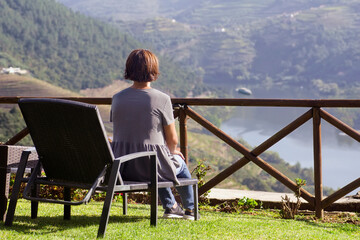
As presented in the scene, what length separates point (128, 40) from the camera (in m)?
119

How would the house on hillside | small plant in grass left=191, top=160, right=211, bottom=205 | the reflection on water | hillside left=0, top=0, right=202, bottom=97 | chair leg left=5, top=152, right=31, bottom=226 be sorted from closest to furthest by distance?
chair leg left=5, top=152, right=31, bottom=226 → small plant in grass left=191, top=160, right=211, bottom=205 → the house on hillside → the reflection on water → hillside left=0, top=0, right=202, bottom=97

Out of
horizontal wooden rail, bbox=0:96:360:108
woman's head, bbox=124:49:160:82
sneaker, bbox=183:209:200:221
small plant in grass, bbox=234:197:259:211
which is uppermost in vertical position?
woman's head, bbox=124:49:160:82

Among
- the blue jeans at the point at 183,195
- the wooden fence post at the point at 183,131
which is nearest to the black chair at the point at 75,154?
the blue jeans at the point at 183,195

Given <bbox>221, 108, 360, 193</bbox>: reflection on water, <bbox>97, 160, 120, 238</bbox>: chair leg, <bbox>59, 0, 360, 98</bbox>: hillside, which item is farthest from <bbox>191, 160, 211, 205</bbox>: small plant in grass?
<bbox>59, 0, 360, 98</bbox>: hillside

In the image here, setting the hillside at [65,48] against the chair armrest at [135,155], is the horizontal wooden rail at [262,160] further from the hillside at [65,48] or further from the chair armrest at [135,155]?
the hillside at [65,48]

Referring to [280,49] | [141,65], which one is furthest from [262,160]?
[280,49]

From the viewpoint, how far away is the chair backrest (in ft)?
8.39

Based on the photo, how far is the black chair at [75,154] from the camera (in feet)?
8.41

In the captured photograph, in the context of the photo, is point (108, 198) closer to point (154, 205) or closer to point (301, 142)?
point (154, 205)

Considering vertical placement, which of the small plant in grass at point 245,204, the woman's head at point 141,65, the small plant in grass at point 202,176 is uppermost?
the woman's head at point 141,65

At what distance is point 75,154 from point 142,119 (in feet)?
1.50

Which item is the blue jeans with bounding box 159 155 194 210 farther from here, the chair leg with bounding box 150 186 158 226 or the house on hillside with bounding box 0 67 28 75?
the house on hillside with bounding box 0 67 28 75

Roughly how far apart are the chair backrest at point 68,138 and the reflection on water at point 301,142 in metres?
90.6

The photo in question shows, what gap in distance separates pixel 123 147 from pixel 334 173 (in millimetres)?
97217
